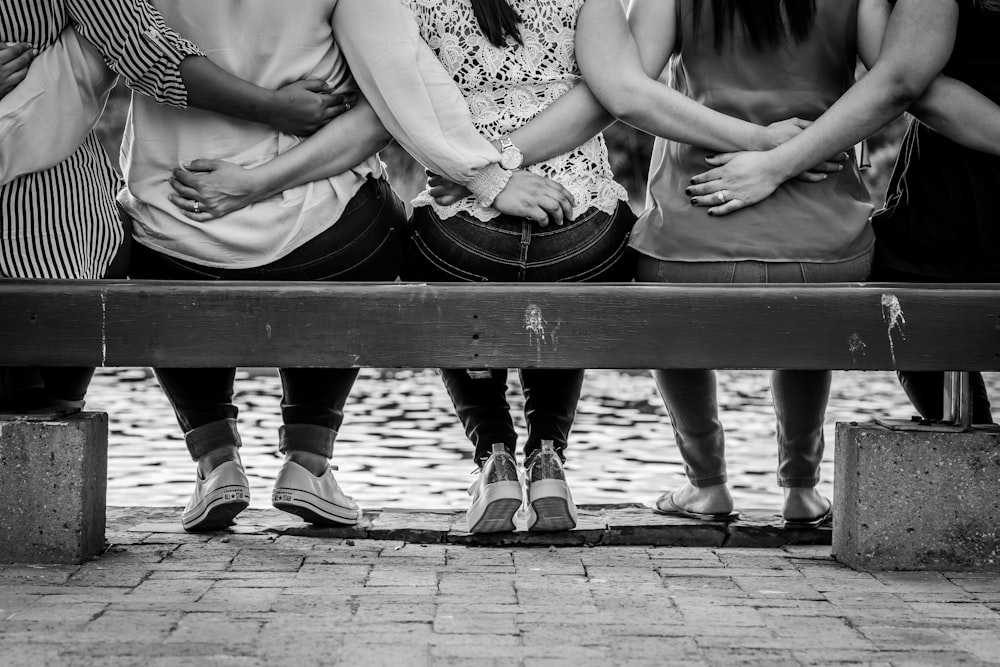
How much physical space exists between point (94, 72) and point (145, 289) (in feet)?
2.11

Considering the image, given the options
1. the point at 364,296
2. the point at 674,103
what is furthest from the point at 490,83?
the point at 364,296

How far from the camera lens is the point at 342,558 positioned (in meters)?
3.63

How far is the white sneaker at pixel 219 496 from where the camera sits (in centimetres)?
385

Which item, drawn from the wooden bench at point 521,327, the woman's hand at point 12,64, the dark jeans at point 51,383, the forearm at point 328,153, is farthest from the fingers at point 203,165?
the woman's hand at point 12,64

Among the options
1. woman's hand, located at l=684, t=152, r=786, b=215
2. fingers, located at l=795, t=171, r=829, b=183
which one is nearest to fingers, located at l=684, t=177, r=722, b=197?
woman's hand, located at l=684, t=152, r=786, b=215

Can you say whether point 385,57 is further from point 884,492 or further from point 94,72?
point 884,492

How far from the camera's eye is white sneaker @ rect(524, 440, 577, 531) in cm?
380

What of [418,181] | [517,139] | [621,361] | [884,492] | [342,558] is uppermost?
[418,181]

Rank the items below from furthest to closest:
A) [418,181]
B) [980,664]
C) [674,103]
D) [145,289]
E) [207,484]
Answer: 1. [418,181]
2. [207,484]
3. [674,103]
4. [145,289]
5. [980,664]

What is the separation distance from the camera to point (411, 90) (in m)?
3.47

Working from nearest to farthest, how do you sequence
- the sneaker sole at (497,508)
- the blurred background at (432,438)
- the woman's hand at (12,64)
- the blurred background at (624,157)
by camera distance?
the woman's hand at (12,64)
the sneaker sole at (497,508)
the blurred background at (432,438)
the blurred background at (624,157)

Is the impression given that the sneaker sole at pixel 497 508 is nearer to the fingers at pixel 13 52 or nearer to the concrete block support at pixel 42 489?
the concrete block support at pixel 42 489

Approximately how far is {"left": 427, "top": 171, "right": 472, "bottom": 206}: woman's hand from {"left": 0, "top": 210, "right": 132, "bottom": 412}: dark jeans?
840 mm

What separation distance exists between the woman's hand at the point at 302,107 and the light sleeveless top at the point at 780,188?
0.91 m
